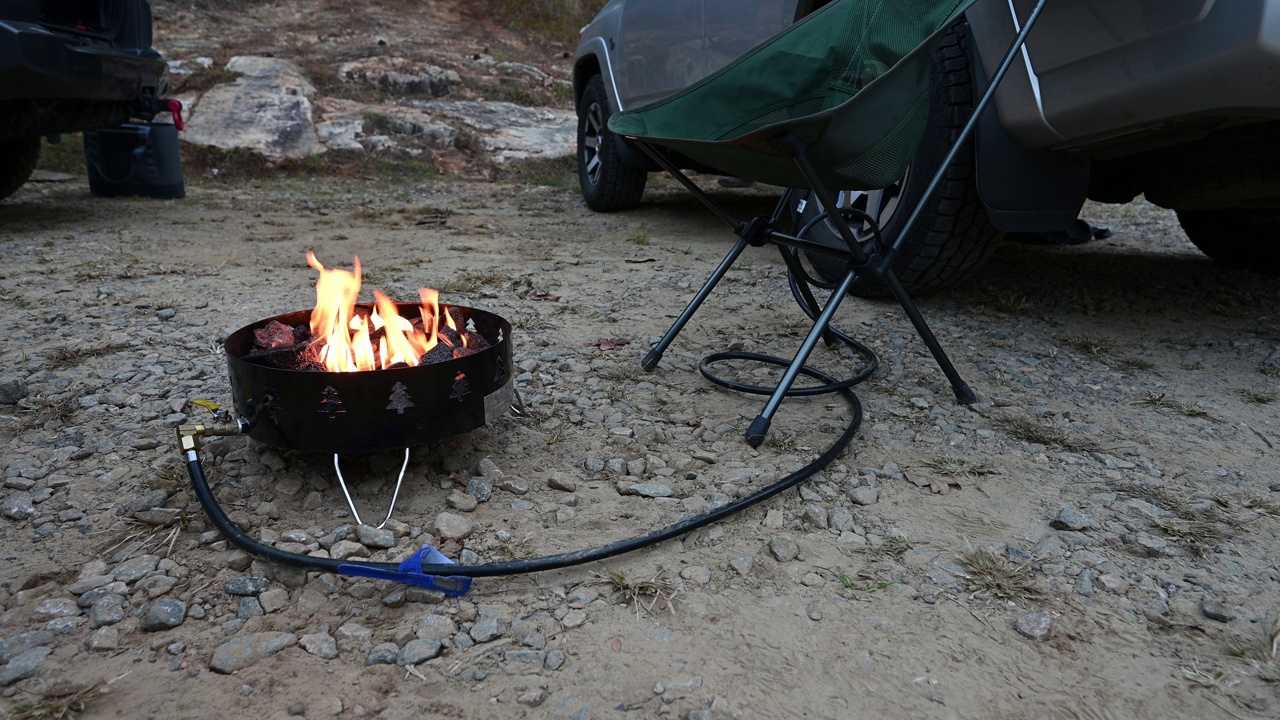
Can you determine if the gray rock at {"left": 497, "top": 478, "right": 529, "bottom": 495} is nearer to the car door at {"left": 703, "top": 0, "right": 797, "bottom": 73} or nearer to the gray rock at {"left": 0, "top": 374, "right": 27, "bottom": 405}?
the gray rock at {"left": 0, "top": 374, "right": 27, "bottom": 405}

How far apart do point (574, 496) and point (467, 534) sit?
0.28m

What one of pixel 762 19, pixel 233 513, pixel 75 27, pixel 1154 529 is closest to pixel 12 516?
pixel 233 513

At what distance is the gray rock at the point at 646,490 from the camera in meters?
1.91

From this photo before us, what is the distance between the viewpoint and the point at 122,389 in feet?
7.89

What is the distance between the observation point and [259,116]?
7602 millimetres

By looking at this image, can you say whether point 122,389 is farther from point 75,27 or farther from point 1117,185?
point 1117,185

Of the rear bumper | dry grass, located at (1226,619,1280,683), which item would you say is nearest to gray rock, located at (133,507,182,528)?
dry grass, located at (1226,619,1280,683)

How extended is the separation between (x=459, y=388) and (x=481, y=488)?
246 millimetres

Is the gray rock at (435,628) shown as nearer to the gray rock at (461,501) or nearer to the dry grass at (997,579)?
the gray rock at (461,501)

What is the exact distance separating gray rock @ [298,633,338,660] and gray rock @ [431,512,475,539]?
1.12ft

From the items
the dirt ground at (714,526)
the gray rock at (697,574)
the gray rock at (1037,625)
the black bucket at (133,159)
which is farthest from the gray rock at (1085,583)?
the black bucket at (133,159)

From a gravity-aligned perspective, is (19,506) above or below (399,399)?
below

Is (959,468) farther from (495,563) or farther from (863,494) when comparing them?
(495,563)

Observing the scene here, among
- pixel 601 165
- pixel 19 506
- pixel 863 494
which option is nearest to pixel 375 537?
pixel 19 506
